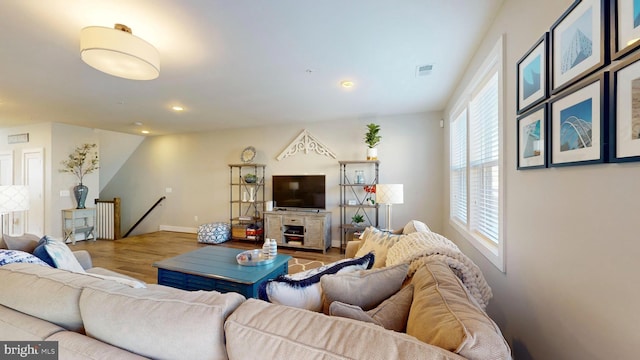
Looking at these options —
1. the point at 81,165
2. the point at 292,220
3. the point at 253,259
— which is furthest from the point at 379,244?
the point at 81,165

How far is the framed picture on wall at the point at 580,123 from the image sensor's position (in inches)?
32.7

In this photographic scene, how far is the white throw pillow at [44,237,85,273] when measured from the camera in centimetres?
156

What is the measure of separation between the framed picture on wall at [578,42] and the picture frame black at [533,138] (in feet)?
0.47

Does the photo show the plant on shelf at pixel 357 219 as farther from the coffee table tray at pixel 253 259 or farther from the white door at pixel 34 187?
the white door at pixel 34 187

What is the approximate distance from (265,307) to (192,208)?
19.6 feet

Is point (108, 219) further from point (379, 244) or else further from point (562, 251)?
point (562, 251)

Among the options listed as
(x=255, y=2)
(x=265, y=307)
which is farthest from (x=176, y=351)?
(x=255, y=2)

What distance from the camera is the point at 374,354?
0.59 m

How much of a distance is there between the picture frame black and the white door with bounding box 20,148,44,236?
766 centimetres

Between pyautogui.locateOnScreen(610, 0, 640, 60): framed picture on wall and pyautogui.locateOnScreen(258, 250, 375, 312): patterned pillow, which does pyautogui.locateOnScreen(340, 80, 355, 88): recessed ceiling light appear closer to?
pyautogui.locateOnScreen(610, 0, 640, 60): framed picture on wall

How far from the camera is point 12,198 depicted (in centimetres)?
250

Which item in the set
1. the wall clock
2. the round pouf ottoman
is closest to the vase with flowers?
the round pouf ottoman

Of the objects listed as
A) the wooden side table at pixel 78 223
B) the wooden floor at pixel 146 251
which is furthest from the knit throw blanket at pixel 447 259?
the wooden side table at pixel 78 223

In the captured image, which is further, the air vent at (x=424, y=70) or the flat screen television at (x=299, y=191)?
the flat screen television at (x=299, y=191)
